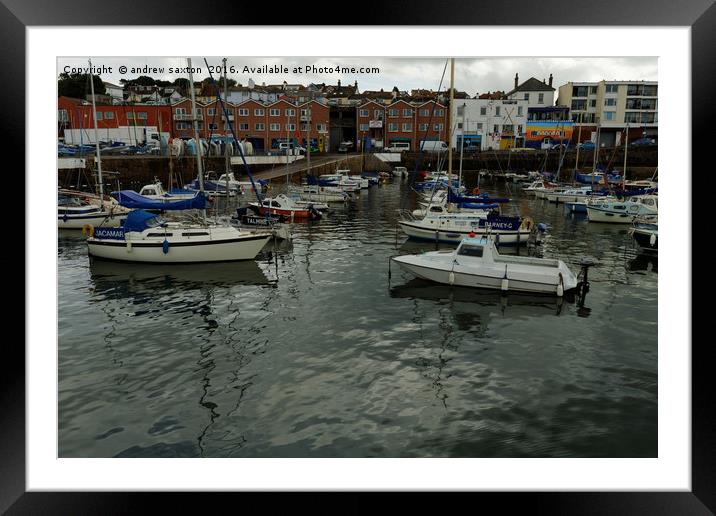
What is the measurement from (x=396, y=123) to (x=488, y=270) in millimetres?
69124

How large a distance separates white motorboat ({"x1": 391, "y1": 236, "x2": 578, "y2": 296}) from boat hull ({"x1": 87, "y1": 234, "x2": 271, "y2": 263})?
7.90 m

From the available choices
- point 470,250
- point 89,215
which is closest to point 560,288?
point 470,250

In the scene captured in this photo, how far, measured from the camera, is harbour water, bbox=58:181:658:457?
9859 millimetres

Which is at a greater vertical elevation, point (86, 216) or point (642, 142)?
point (642, 142)

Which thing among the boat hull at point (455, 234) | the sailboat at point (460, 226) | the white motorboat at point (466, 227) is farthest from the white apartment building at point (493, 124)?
the boat hull at point (455, 234)

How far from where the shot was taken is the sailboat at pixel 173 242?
24.0 meters

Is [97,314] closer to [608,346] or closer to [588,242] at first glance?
[608,346]

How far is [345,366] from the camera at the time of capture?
13.0 m

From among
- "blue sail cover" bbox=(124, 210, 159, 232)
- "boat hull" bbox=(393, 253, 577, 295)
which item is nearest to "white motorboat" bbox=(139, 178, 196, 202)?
"blue sail cover" bbox=(124, 210, 159, 232)

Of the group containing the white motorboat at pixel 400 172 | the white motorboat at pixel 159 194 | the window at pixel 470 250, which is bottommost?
the window at pixel 470 250

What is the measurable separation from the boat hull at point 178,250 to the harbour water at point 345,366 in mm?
869

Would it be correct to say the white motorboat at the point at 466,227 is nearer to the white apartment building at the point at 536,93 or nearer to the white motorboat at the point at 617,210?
the white motorboat at the point at 617,210
